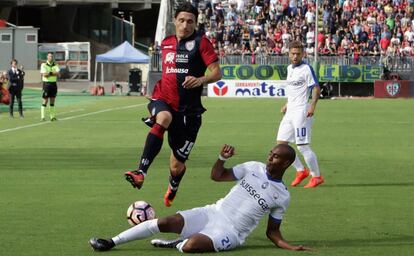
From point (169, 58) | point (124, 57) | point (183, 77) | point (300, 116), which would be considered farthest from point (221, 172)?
point (124, 57)

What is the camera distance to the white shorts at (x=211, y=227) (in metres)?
9.35

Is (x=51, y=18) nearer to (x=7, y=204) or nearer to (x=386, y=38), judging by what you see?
(x=386, y=38)

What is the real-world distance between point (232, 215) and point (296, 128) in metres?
6.29

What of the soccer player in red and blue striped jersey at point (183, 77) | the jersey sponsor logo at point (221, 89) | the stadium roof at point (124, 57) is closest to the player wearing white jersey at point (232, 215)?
the soccer player in red and blue striped jersey at point (183, 77)

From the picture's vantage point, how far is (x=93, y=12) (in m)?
73.7

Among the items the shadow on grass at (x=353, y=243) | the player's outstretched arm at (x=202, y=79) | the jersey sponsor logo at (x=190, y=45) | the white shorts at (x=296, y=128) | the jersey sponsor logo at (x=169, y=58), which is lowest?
the shadow on grass at (x=353, y=243)

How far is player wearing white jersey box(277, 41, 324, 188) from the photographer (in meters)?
→ 15.5

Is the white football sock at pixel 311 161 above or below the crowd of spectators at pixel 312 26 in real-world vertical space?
below

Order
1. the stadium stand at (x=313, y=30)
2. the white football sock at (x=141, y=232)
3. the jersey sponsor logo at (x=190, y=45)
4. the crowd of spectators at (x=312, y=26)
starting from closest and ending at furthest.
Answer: the white football sock at (x=141, y=232) < the jersey sponsor logo at (x=190, y=45) < the stadium stand at (x=313, y=30) < the crowd of spectators at (x=312, y=26)

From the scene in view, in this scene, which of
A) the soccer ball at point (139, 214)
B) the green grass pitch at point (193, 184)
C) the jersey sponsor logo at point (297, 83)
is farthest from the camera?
the jersey sponsor logo at point (297, 83)

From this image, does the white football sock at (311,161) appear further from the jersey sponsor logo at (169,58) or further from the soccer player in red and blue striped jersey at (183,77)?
the jersey sponsor logo at (169,58)

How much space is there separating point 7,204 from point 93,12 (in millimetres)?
61864

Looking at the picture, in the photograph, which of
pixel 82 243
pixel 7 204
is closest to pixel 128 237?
pixel 82 243

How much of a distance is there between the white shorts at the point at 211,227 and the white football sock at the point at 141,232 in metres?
0.29
